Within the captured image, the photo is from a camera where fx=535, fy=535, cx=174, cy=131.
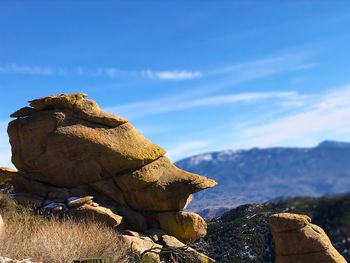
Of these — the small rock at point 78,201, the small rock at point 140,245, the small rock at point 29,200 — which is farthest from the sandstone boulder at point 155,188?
the small rock at point 29,200

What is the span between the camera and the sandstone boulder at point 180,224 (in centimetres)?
2925

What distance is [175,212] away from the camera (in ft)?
97.3

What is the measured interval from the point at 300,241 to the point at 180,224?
8.07 m

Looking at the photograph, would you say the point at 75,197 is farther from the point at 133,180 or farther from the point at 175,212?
the point at 175,212

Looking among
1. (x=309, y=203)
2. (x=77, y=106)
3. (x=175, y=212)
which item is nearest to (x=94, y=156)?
(x=77, y=106)

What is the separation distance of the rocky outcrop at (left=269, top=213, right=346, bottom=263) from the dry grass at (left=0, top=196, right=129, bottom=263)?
12.9 m

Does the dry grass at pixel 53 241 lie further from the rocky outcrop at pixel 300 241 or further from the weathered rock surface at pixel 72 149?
the rocky outcrop at pixel 300 241

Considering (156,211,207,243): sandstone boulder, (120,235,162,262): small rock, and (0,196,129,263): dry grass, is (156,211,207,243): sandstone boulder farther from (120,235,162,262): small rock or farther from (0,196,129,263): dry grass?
(0,196,129,263): dry grass

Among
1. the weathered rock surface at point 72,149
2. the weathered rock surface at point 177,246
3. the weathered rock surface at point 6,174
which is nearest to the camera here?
the weathered rock surface at point 177,246

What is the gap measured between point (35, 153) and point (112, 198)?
5.02m

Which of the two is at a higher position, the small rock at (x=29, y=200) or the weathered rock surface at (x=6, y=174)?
the weathered rock surface at (x=6, y=174)

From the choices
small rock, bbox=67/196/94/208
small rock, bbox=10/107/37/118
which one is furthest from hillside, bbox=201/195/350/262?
small rock, bbox=10/107/37/118

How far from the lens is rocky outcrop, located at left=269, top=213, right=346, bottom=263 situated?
32.1 m

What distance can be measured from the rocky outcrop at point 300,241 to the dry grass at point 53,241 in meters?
12.9
